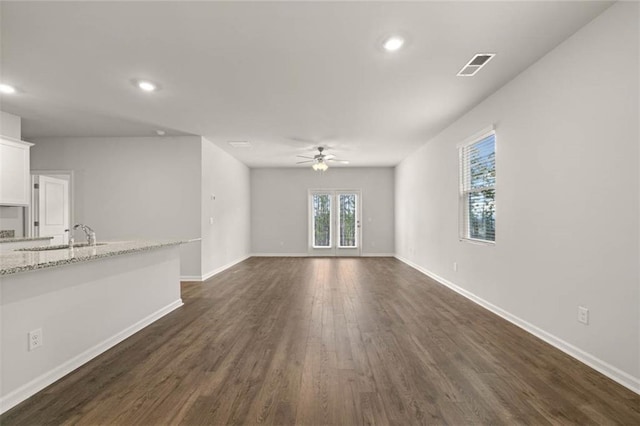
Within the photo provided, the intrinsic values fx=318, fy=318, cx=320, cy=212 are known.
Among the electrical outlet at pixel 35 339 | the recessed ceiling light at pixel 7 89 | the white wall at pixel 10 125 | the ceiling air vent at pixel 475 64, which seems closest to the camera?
the electrical outlet at pixel 35 339

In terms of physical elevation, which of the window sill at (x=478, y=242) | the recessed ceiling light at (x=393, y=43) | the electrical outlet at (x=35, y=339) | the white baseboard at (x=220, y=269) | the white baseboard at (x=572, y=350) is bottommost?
the white baseboard at (x=220, y=269)

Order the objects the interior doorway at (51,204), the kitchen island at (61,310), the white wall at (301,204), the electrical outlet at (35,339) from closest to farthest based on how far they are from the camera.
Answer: the kitchen island at (61,310) < the electrical outlet at (35,339) < the interior doorway at (51,204) < the white wall at (301,204)

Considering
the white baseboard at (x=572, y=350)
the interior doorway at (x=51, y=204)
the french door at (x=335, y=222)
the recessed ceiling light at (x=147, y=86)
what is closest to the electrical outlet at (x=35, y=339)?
the recessed ceiling light at (x=147, y=86)

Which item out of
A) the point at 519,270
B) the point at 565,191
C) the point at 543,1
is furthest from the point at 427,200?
the point at 543,1

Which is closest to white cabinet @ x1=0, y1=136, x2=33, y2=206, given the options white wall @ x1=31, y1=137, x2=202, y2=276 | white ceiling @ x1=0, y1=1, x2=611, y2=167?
white ceiling @ x1=0, y1=1, x2=611, y2=167

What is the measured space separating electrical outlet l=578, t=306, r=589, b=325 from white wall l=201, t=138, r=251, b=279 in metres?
5.44

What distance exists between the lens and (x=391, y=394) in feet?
6.66

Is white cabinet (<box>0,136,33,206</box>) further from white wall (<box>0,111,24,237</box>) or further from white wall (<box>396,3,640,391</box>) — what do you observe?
white wall (<box>396,3,640,391</box>)

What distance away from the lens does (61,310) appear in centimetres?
231

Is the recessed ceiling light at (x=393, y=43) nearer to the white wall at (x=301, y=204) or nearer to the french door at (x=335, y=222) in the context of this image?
the white wall at (x=301, y=204)

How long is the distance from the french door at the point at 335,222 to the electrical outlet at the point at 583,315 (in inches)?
281

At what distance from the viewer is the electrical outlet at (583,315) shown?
2.46m

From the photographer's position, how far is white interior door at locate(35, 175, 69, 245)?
5.61 meters

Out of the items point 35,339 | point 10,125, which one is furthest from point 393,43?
point 10,125
